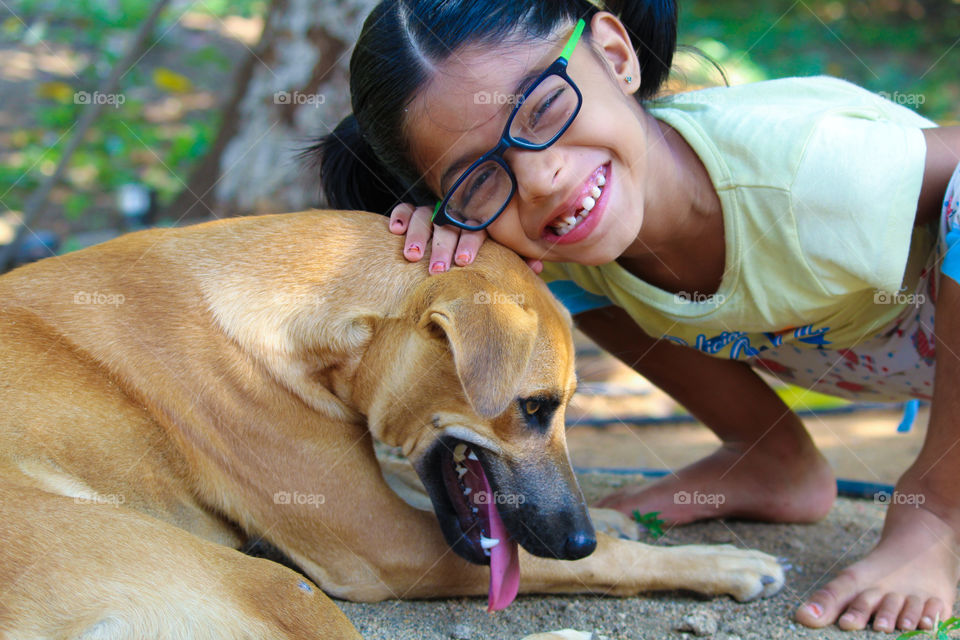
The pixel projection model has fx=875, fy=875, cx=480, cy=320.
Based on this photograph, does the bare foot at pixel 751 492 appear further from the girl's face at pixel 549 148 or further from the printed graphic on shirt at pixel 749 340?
the girl's face at pixel 549 148

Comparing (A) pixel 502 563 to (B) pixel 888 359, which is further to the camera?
(B) pixel 888 359

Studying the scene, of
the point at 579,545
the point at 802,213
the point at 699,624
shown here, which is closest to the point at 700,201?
the point at 802,213

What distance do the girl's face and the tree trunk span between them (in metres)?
2.44

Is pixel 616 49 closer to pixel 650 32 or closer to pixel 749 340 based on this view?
pixel 650 32

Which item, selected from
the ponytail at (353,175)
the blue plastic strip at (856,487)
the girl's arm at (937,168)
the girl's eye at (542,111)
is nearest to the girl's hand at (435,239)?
the girl's eye at (542,111)

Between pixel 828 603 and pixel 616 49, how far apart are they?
181 centimetres

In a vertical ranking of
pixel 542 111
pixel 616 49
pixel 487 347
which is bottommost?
pixel 487 347

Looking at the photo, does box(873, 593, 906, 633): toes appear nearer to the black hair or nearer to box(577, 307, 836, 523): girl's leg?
box(577, 307, 836, 523): girl's leg

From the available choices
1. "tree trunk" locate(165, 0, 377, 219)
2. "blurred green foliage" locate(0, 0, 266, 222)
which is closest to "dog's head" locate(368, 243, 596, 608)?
"tree trunk" locate(165, 0, 377, 219)

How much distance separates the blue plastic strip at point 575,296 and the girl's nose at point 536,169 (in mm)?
982

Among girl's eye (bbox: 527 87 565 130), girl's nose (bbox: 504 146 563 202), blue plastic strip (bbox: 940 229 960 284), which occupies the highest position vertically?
girl's eye (bbox: 527 87 565 130)

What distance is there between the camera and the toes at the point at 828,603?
2506 mm

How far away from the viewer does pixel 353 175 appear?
321 centimetres

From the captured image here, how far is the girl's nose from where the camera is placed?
2449 millimetres
